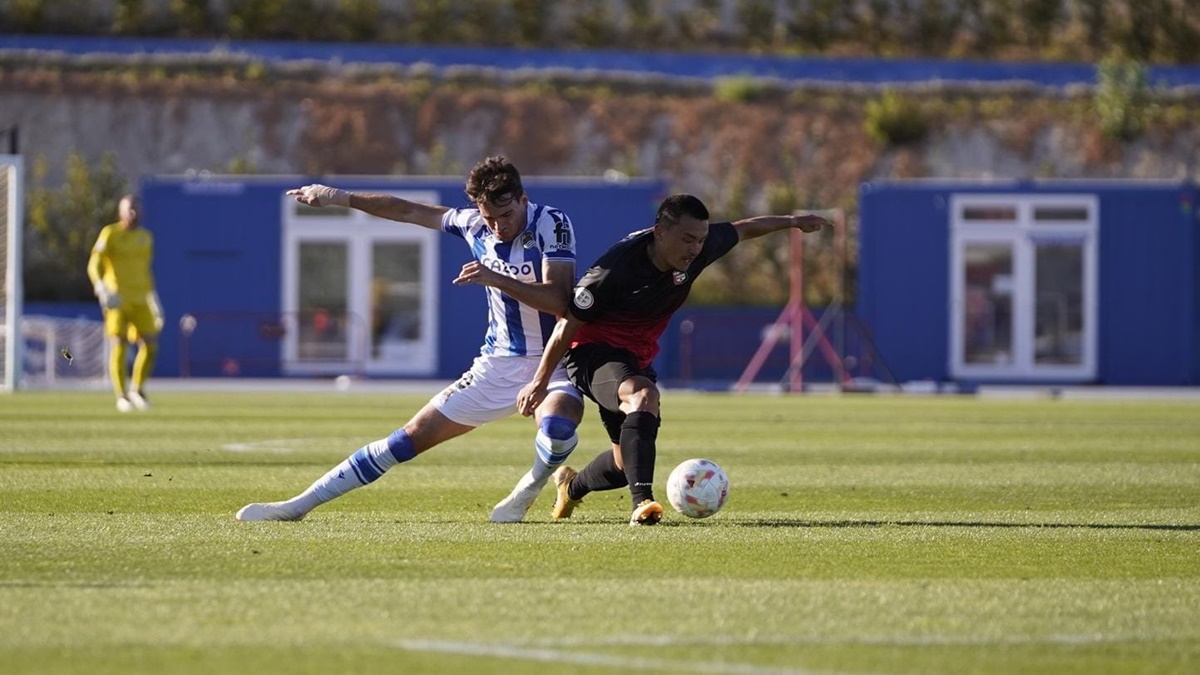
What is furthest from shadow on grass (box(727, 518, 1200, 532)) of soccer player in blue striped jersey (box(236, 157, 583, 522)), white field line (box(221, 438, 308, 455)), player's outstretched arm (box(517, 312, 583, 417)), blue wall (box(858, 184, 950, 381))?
blue wall (box(858, 184, 950, 381))

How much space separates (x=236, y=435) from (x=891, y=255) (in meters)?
20.0

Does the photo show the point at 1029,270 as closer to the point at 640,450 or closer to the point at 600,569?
the point at 640,450

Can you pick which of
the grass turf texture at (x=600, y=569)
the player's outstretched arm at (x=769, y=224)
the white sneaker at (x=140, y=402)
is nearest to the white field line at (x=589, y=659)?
the grass turf texture at (x=600, y=569)

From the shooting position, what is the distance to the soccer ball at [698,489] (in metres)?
9.90

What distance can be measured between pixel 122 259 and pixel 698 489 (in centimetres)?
1300

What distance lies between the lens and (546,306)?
31.6 feet

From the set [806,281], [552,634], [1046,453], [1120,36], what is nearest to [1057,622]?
[552,634]

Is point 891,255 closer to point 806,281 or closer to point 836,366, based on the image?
point 836,366

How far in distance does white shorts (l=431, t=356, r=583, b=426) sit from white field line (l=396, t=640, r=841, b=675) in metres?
3.73

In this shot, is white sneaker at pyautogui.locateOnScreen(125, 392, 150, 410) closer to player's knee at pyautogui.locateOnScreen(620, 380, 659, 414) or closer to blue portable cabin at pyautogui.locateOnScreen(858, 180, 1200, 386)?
player's knee at pyautogui.locateOnScreen(620, 380, 659, 414)

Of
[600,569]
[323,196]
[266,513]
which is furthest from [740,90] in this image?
[600,569]

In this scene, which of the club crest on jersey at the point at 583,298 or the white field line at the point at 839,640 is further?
the club crest on jersey at the point at 583,298

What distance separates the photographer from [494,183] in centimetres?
958

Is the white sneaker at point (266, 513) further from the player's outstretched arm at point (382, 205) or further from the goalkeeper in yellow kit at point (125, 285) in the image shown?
the goalkeeper in yellow kit at point (125, 285)
